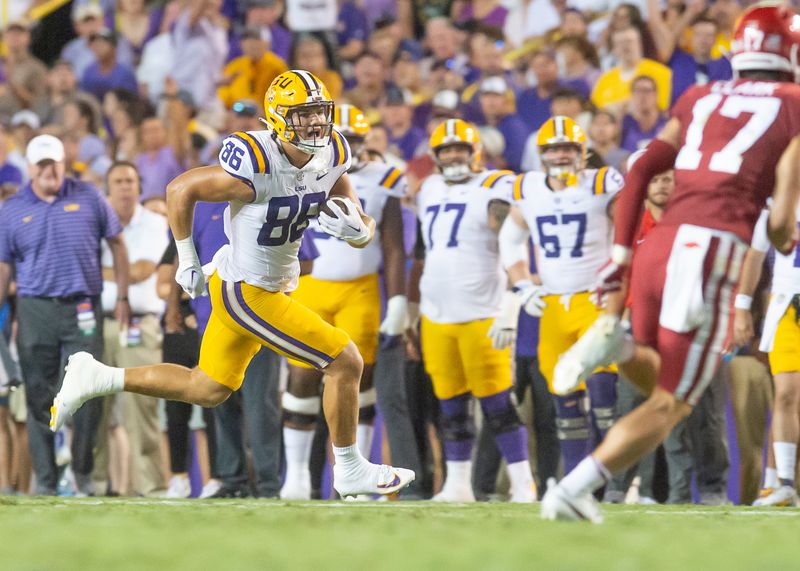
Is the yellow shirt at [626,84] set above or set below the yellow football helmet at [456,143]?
above

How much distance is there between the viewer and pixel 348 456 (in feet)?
22.7

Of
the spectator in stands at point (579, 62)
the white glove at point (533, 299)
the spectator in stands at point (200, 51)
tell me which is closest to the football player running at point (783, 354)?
the white glove at point (533, 299)

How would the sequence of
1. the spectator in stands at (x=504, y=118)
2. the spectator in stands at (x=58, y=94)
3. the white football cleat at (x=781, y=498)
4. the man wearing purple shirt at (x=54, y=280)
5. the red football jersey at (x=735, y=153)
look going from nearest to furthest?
the red football jersey at (x=735, y=153) → the white football cleat at (x=781, y=498) → the man wearing purple shirt at (x=54, y=280) → the spectator in stands at (x=504, y=118) → the spectator in stands at (x=58, y=94)

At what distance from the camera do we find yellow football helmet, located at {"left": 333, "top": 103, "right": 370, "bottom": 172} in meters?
9.12

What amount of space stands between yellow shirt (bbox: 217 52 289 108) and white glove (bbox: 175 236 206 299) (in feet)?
19.9

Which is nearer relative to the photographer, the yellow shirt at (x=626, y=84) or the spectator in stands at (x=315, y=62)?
the yellow shirt at (x=626, y=84)

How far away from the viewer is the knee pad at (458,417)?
8859 mm

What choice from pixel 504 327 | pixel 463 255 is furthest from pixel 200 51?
pixel 504 327

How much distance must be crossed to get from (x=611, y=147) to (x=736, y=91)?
4.68m

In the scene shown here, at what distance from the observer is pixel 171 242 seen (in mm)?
9562

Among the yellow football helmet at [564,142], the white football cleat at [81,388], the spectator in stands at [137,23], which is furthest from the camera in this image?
the spectator in stands at [137,23]

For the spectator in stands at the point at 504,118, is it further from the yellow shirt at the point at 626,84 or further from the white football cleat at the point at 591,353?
the white football cleat at the point at 591,353

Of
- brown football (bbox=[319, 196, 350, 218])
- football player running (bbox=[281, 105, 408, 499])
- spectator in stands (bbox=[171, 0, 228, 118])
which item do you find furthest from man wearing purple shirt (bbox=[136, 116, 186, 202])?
brown football (bbox=[319, 196, 350, 218])

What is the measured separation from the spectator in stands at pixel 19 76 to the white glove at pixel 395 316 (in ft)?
19.7
